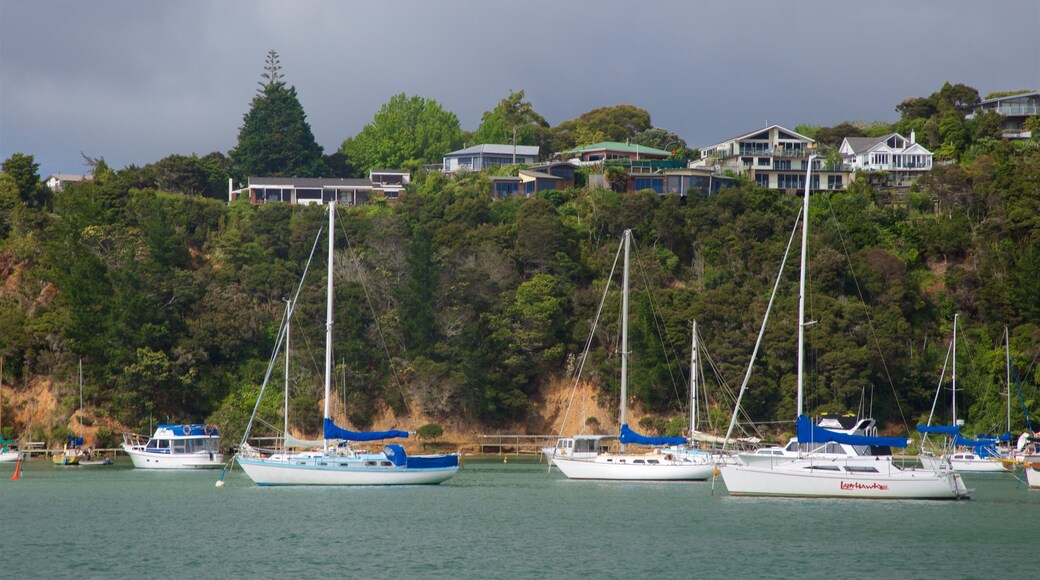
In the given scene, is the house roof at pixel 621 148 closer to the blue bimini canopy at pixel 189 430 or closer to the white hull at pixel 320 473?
the blue bimini canopy at pixel 189 430

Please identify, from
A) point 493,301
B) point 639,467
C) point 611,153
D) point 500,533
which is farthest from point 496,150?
point 500,533

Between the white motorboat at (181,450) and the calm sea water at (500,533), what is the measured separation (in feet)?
40.6

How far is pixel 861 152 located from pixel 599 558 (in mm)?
85076

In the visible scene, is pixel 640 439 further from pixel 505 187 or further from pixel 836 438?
pixel 505 187

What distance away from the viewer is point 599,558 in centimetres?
3647

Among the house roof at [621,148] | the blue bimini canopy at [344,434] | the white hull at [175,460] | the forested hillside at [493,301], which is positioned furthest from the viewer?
the house roof at [621,148]

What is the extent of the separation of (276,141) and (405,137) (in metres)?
14.3

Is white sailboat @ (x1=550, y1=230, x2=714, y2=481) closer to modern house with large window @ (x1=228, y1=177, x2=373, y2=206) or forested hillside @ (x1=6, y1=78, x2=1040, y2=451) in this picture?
forested hillside @ (x1=6, y1=78, x2=1040, y2=451)

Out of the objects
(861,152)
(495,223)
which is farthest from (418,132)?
(861,152)

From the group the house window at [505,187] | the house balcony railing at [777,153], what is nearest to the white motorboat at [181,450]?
the house window at [505,187]

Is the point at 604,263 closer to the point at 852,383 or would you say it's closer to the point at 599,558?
the point at 852,383

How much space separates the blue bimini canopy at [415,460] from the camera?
53.9 metres

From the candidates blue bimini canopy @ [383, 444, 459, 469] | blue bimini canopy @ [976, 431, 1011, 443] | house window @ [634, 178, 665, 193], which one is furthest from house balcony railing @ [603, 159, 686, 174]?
blue bimini canopy @ [383, 444, 459, 469]

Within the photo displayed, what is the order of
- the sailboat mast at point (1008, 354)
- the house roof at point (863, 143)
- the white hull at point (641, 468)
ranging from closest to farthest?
1. the white hull at point (641, 468)
2. the sailboat mast at point (1008, 354)
3. the house roof at point (863, 143)
